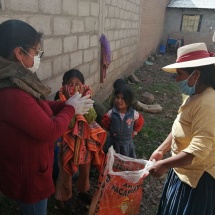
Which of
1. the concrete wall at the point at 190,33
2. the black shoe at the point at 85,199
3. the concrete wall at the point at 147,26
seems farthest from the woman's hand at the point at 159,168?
the concrete wall at the point at 190,33

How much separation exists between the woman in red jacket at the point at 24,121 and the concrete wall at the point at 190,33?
650 inches

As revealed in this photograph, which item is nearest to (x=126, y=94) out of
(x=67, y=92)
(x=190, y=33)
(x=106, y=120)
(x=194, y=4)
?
(x=106, y=120)

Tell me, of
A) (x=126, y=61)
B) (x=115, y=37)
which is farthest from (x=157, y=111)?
(x=126, y=61)

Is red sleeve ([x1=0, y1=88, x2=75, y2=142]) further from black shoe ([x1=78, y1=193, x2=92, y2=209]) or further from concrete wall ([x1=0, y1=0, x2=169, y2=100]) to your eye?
black shoe ([x1=78, y1=193, x2=92, y2=209])

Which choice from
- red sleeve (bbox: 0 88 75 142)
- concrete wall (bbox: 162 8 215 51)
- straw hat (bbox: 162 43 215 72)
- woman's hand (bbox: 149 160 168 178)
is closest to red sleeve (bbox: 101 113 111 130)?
woman's hand (bbox: 149 160 168 178)

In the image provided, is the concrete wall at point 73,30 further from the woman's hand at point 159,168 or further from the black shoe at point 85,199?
the woman's hand at point 159,168

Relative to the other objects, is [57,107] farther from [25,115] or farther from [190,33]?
[190,33]

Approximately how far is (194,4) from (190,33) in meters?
1.95

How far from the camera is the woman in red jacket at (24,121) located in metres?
1.20

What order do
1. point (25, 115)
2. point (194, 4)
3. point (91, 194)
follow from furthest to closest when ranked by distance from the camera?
point (194, 4) → point (91, 194) → point (25, 115)

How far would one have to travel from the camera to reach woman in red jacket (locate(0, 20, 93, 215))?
3.93ft

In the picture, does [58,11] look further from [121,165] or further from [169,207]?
[169,207]

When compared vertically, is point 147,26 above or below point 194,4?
below

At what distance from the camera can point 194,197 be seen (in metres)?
1.62
